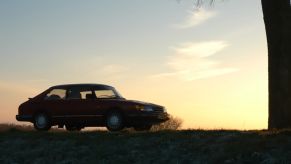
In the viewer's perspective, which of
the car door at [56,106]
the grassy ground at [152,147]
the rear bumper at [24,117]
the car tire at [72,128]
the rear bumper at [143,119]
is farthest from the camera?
the car tire at [72,128]

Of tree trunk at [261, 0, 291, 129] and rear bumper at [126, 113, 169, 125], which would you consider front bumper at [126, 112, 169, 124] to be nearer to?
rear bumper at [126, 113, 169, 125]

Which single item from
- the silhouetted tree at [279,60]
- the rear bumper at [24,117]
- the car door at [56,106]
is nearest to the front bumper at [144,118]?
the car door at [56,106]

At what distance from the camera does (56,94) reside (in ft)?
78.9

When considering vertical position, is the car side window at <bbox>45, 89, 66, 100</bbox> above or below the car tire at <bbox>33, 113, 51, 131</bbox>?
above

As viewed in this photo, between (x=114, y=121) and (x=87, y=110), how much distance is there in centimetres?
123

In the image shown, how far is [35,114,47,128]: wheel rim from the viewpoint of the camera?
77.1 ft

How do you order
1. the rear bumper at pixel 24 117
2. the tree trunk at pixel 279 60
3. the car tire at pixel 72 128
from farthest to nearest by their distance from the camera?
the car tire at pixel 72 128
the rear bumper at pixel 24 117
the tree trunk at pixel 279 60

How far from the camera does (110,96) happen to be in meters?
23.4

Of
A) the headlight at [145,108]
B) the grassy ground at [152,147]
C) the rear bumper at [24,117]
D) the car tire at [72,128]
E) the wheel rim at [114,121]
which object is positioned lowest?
the grassy ground at [152,147]

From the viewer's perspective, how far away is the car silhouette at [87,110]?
22.3 meters

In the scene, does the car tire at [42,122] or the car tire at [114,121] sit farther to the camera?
Result: the car tire at [42,122]

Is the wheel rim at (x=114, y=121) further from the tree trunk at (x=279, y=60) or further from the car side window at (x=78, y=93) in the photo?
the tree trunk at (x=279, y=60)

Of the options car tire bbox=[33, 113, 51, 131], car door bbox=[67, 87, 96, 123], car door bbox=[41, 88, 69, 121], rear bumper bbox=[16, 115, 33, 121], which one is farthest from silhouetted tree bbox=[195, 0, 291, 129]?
rear bumper bbox=[16, 115, 33, 121]

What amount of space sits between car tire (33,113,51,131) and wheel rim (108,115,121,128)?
8.37 ft
